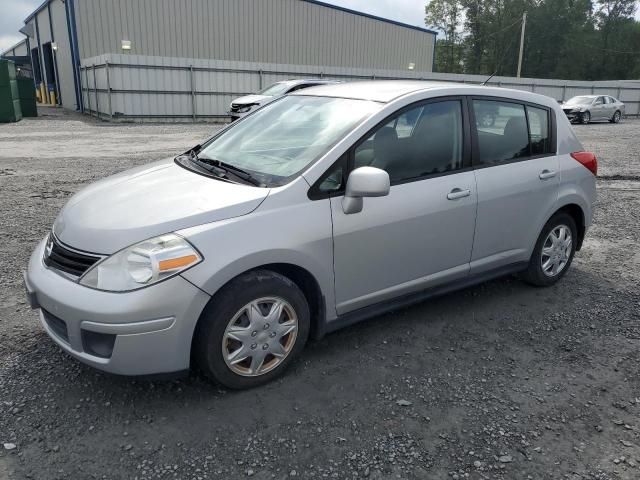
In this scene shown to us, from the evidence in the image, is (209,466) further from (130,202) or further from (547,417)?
(547,417)

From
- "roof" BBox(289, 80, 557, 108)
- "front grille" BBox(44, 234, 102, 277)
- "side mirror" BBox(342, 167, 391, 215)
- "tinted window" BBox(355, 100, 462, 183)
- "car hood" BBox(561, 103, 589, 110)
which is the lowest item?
"front grille" BBox(44, 234, 102, 277)

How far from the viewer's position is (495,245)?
400 cm

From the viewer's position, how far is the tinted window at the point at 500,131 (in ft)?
12.7

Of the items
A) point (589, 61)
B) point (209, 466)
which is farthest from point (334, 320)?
point (589, 61)

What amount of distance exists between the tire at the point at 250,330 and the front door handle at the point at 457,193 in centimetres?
128

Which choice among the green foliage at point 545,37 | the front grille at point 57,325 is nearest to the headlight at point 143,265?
the front grille at point 57,325

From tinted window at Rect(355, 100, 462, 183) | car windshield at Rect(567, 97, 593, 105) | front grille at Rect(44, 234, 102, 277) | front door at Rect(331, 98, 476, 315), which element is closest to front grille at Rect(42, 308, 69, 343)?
front grille at Rect(44, 234, 102, 277)

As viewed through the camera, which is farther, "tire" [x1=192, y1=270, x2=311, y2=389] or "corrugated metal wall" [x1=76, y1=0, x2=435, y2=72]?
"corrugated metal wall" [x1=76, y1=0, x2=435, y2=72]

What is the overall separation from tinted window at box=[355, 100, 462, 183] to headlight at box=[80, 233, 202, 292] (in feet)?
3.93

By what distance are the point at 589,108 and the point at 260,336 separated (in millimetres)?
26944

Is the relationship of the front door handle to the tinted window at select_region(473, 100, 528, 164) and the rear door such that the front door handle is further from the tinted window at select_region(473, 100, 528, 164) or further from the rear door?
the tinted window at select_region(473, 100, 528, 164)

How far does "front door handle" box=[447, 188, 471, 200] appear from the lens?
3.58 m

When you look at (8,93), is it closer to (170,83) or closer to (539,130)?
(170,83)

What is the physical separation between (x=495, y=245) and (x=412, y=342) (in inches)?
40.7
